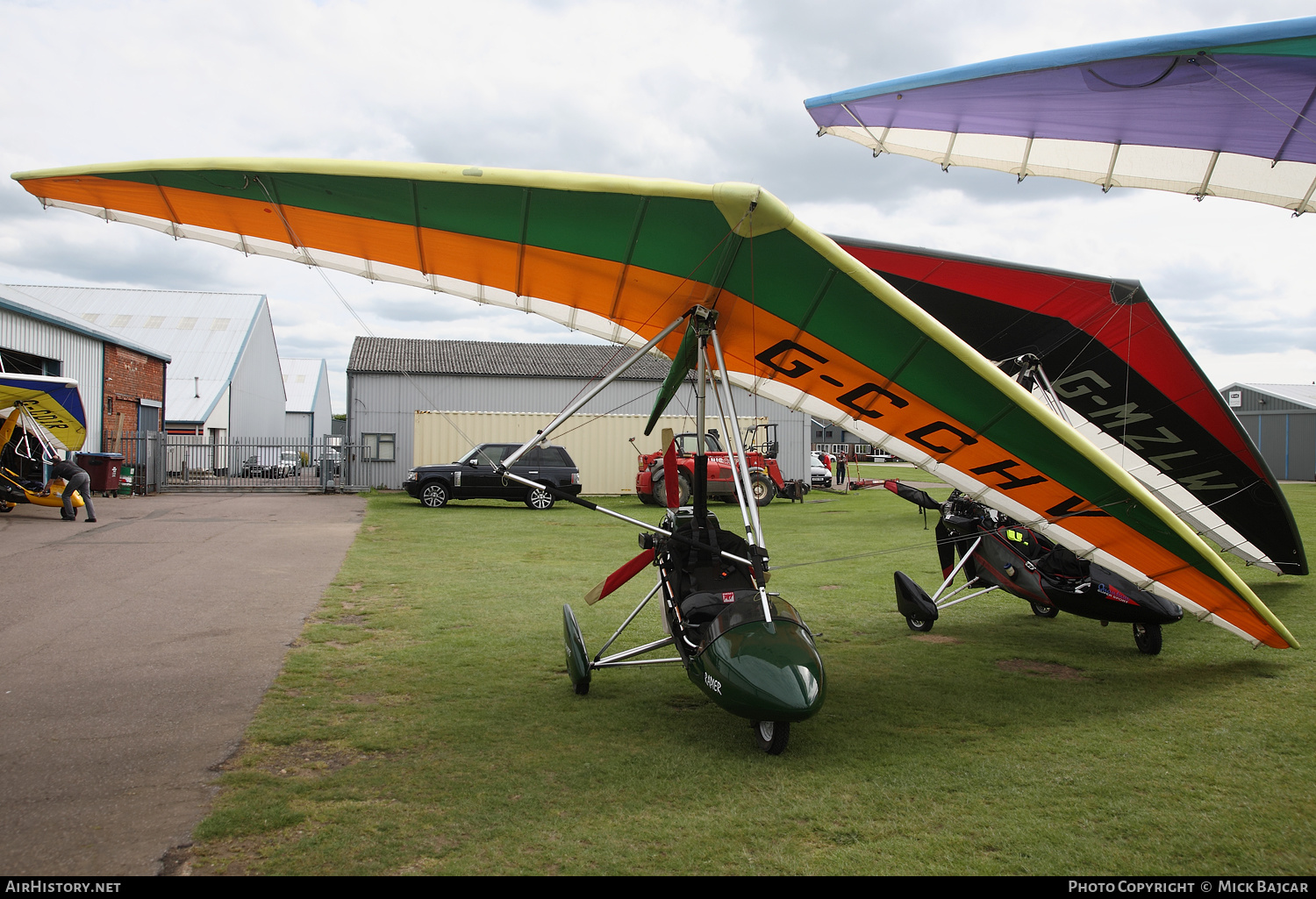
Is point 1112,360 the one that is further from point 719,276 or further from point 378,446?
point 378,446

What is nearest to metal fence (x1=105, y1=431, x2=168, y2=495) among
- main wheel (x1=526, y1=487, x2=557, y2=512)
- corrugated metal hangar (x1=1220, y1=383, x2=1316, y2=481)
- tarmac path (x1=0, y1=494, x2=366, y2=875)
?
tarmac path (x1=0, y1=494, x2=366, y2=875)

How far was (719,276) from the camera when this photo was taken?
4.88 meters

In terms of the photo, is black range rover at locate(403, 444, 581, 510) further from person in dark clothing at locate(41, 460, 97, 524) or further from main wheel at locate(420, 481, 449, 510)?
person in dark clothing at locate(41, 460, 97, 524)

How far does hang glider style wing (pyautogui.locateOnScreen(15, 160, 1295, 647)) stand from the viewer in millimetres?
4113

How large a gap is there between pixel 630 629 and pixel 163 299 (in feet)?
157

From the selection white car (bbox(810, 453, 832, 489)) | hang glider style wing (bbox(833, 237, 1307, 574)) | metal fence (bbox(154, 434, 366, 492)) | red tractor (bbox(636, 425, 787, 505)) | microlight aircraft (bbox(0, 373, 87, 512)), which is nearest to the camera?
hang glider style wing (bbox(833, 237, 1307, 574))

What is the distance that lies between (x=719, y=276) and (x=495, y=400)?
26697 mm

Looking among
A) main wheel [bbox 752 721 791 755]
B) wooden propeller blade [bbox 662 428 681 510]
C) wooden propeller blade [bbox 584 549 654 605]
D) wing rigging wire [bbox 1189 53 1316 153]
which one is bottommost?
main wheel [bbox 752 721 791 755]

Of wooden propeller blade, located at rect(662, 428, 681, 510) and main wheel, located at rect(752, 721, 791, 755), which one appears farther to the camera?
wooden propeller blade, located at rect(662, 428, 681, 510)

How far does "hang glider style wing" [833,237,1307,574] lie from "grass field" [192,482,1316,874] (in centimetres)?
149

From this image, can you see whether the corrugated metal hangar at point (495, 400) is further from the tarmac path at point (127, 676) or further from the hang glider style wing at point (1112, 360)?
the hang glider style wing at point (1112, 360)

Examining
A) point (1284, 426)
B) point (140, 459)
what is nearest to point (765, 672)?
point (140, 459)

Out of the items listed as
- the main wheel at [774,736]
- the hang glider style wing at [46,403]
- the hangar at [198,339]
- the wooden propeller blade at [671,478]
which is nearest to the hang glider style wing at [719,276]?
the wooden propeller blade at [671,478]

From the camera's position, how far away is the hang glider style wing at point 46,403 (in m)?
15.6
